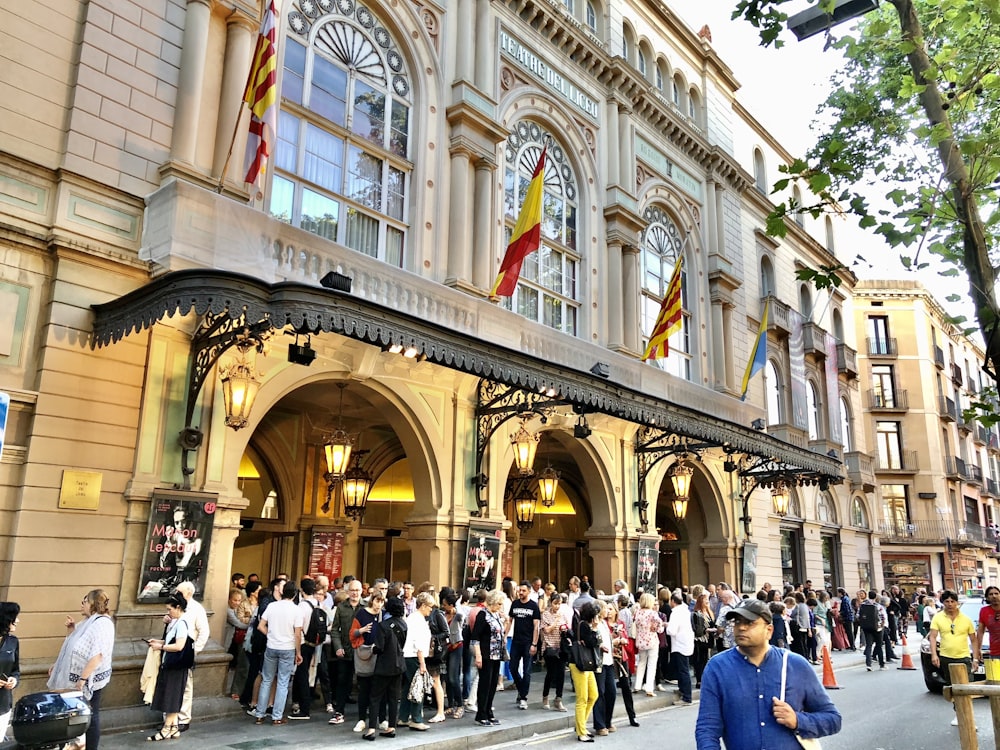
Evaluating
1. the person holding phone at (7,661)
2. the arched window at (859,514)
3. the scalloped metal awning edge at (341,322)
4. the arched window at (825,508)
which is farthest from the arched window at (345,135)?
the arched window at (859,514)

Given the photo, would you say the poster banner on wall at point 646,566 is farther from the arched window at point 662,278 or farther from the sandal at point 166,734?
the sandal at point 166,734

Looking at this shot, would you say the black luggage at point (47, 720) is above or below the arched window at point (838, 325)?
below

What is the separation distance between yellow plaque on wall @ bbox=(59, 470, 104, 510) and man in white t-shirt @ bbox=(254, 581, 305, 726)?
95.5 inches

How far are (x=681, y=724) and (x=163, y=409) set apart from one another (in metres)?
7.96

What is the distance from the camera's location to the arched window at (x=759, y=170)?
29134 mm

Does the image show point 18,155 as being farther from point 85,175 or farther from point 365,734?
point 365,734

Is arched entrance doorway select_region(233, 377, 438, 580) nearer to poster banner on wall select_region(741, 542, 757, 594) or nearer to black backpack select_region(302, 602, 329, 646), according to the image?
black backpack select_region(302, 602, 329, 646)

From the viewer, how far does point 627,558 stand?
58.6 ft

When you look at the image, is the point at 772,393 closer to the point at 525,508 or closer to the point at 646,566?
the point at 646,566

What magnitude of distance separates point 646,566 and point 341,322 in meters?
11.3

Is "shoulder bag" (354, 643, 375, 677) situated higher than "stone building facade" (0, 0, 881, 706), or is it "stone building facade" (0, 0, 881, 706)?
"stone building facade" (0, 0, 881, 706)

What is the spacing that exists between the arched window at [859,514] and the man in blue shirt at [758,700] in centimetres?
2914

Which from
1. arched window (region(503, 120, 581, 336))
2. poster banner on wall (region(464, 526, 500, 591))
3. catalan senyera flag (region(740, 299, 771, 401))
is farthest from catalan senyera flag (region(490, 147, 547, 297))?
catalan senyera flag (region(740, 299, 771, 401))

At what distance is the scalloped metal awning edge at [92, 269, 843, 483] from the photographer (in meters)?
8.80
